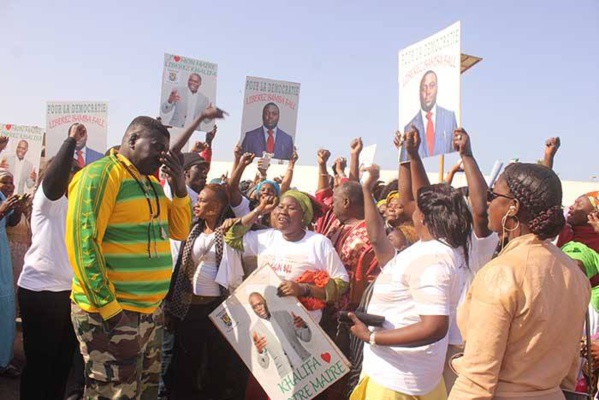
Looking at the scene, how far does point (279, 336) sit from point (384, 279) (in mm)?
1365

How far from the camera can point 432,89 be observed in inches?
167

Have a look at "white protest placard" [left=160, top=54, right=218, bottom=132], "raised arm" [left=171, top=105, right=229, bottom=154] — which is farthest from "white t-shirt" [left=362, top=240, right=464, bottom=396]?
"white protest placard" [left=160, top=54, right=218, bottom=132]

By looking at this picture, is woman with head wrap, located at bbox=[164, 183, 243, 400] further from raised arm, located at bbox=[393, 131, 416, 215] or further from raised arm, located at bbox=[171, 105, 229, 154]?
raised arm, located at bbox=[393, 131, 416, 215]

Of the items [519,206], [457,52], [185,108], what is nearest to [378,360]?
[519,206]

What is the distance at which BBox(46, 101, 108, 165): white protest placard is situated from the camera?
5938mm

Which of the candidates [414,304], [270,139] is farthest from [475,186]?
[270,139]

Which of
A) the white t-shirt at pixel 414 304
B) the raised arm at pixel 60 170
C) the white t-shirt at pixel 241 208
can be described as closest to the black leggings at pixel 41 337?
the raised arm at pixel 60 170

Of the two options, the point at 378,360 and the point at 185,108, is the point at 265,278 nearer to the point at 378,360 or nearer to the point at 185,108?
the point at 378,360

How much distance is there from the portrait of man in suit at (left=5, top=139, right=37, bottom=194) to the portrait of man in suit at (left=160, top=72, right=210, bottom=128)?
2201 millimetres

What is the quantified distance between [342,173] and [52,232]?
3.48m

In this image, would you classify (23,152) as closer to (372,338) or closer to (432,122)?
(432,122)

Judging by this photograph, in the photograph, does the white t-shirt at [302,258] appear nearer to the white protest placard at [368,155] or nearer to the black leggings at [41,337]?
the black leggings at [41,337]

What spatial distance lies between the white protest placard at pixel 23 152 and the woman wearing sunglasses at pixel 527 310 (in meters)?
6.94

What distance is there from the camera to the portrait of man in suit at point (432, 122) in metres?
4.01
